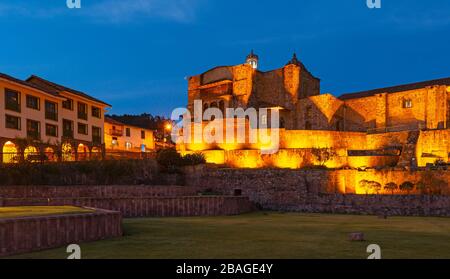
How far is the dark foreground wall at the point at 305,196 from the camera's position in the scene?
25578 millimetres

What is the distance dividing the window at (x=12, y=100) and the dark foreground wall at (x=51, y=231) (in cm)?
2820

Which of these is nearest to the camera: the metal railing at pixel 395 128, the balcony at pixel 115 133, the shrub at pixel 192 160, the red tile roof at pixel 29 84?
the red tile roof at pixel 29 84

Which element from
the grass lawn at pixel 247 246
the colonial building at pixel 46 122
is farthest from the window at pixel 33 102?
→ the grass lawn at pixel 247 246

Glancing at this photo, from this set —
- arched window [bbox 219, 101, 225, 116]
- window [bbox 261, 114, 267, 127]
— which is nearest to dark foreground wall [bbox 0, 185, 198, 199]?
window [bbox 261, 114, 267, 127]

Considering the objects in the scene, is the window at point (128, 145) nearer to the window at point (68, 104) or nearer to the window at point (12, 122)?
the window at point (68, 104)

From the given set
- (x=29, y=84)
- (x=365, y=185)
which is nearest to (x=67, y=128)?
(x=29, y=84)

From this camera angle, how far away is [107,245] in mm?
9633

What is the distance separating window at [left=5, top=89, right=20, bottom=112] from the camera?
34.6 meters

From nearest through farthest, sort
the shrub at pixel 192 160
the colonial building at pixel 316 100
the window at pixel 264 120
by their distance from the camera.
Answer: the shrub at pixel 192 160 → the colonial building at pixel 316 100 → the window at pixel 264 120

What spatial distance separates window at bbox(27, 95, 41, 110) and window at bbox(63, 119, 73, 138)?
12.6 feet

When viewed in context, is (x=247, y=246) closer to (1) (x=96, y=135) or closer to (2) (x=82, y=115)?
(2) (x=82, y=115)
